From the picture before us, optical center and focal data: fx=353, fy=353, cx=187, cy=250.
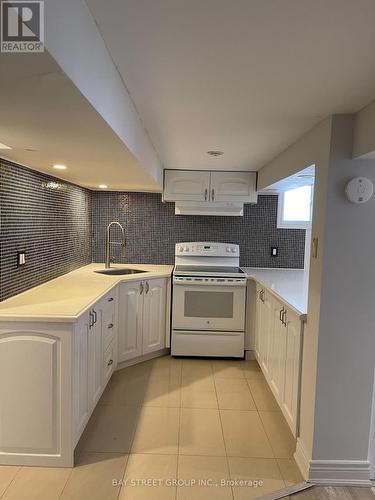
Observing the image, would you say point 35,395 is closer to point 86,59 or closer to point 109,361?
point 109,361

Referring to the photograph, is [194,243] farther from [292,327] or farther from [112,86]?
[112,86]

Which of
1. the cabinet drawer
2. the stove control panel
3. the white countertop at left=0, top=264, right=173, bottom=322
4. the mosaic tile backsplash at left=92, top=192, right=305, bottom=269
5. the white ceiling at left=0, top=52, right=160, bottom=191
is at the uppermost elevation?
the white ceiling at left=0, top=52, right=160, bottom=191

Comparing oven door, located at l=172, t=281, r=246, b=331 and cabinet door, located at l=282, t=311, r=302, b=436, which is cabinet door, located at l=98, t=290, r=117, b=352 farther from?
cabinet door, located at l=282, t=311, r=302, b=436

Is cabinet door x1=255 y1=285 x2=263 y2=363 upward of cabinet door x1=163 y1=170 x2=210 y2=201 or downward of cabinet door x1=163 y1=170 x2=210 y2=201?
downward

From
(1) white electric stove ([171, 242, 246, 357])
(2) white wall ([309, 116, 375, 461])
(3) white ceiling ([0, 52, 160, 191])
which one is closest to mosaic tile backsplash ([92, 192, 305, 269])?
(1) white electric stove ([171, 242, 246, 357])

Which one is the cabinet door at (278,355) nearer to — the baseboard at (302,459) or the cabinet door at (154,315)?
the baseboard at (302,459)

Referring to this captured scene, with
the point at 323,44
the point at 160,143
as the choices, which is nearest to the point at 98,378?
the point at 160,143

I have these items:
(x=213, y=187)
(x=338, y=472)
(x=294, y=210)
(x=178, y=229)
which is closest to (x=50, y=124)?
(x=338, y=472)

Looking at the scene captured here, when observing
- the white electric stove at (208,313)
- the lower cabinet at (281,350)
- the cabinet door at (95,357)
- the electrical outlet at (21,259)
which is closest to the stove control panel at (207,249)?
the white electric stove at (208,313)

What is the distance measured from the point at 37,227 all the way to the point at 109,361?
122 cm

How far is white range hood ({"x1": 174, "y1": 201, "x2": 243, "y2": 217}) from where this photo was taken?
381 cm

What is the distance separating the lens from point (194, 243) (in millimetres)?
4117

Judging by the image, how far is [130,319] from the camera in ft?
10.9

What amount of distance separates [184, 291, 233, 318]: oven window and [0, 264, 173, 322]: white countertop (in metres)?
0.44
